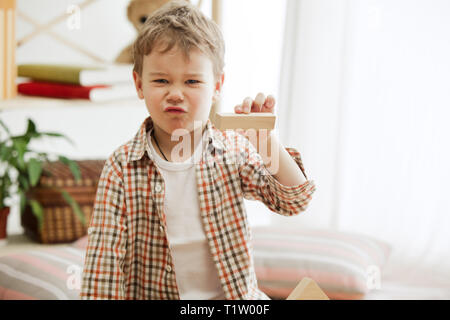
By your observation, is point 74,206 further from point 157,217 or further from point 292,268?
point 157,217

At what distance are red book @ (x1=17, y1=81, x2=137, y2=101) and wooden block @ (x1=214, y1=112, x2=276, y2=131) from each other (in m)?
0.86

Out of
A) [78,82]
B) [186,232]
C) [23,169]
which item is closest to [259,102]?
[186,232]

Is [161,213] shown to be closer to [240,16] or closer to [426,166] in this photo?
[426,166]

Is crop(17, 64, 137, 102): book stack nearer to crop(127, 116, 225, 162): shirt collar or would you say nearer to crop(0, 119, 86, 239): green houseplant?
crop(0, 119, 86, 239): green houseplant

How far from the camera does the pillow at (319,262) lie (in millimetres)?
1251

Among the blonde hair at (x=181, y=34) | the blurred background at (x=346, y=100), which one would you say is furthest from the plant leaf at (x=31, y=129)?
the blonde hair at (x=181, y=34)

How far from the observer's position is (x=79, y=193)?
1.60 meters

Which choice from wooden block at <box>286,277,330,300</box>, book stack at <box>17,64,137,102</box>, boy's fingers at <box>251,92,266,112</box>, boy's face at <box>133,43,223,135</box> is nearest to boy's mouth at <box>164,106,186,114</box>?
boy's face at <box>133,43,223,135</box>

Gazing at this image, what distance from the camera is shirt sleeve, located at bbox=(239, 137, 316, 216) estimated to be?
0.83 meters

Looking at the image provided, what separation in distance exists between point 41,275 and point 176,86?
25.2 inches

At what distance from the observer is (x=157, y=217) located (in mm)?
856

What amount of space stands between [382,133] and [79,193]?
0.92 meters

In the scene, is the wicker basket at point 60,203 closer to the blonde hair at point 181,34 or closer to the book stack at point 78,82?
the book stack at point 78,82
